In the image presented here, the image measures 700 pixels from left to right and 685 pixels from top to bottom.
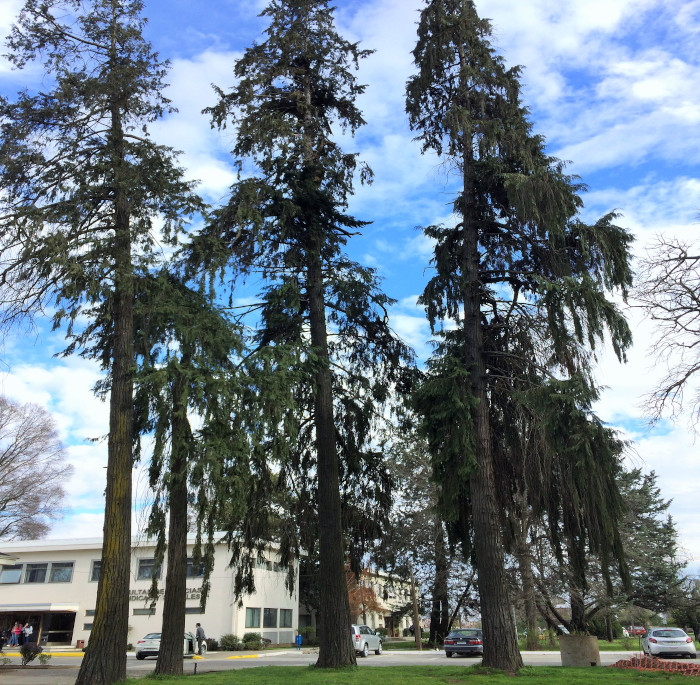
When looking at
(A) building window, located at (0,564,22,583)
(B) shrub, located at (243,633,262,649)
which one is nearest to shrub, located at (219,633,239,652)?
(B) shrub, located at (243,633,262,649)

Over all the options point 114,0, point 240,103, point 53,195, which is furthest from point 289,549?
point 114,0

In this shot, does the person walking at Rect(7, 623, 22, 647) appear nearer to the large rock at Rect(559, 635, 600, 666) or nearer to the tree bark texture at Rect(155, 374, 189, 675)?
the tree bark texture at Rect(155, 374, 189, 675)

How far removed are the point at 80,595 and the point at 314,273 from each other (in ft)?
105

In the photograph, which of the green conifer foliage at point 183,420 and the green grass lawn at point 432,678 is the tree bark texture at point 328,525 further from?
the green conifer foliage at point 183,420

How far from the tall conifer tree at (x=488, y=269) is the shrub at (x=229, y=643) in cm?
2258

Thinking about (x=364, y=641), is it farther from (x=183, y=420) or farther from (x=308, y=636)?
(x=183, y=420)

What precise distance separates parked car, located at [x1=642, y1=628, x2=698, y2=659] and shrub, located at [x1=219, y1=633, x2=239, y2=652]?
20.5 metres

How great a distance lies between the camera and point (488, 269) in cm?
→ 1577

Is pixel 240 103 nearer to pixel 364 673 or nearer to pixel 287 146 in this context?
pixel 287 146

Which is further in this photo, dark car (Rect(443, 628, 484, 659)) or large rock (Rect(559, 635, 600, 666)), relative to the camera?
dark car (Rect(443, 628, 484, 659))

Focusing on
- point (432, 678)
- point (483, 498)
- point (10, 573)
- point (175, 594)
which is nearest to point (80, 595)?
point (10, 573)

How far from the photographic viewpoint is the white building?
3509 centimetres

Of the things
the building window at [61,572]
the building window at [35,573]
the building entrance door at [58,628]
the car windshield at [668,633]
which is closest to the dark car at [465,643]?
the car windshield at [668,633]

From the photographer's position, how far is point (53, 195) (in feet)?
42.4
